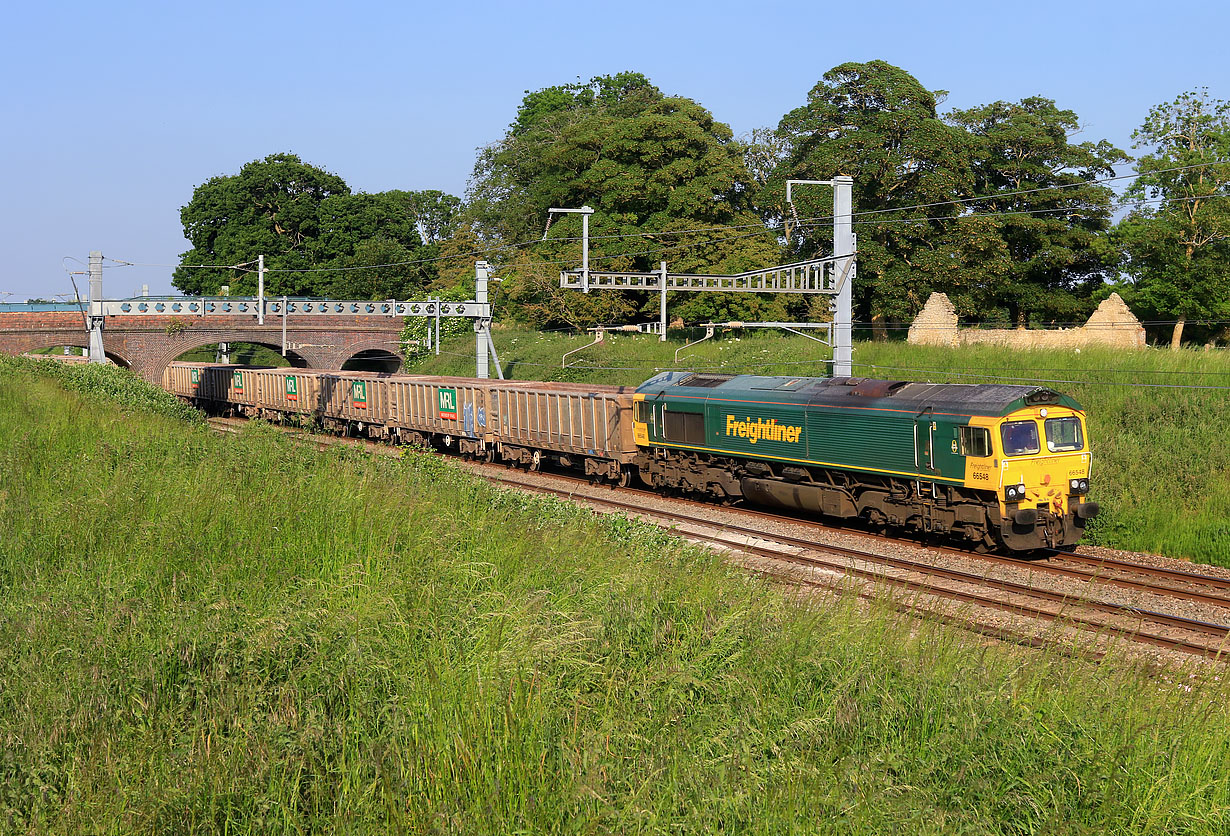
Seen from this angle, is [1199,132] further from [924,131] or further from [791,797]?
[791,797]

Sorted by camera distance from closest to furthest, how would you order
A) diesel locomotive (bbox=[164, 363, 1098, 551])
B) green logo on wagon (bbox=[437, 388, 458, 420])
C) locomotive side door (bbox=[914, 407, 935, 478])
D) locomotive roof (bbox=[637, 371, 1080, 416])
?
diesel locomotive (bbox=[164, 363, 1098, 551]), locomotive roof (bbox=[637, 371, 1080, 416]), locomotive side door (bbox=[914, 407, 935, 478]), green logo on wagon (bbox=[437, 388, 458, 420])

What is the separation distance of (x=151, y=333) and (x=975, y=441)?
51521 mm

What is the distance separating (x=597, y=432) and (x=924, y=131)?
26.8 metres

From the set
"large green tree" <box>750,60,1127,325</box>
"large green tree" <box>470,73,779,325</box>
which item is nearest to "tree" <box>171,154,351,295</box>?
"large green tree" <box>470,73,779,325</box>

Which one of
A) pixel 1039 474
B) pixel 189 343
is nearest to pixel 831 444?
pixel 1039 474

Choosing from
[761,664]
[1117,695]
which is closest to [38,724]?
[761,664]

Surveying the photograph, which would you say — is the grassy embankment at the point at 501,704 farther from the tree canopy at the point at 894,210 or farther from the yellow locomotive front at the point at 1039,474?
the tree canopy at the point at 894,210

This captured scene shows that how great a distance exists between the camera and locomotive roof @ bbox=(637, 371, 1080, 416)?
56.0ft

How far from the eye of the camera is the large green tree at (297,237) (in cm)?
8594

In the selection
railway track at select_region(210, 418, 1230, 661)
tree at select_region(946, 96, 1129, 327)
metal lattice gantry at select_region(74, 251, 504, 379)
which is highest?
tree at select_region(946, 96, 1129, 327)

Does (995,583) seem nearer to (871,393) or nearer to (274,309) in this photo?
(871,393)

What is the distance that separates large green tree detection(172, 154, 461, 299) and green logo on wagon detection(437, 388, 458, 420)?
179 feet

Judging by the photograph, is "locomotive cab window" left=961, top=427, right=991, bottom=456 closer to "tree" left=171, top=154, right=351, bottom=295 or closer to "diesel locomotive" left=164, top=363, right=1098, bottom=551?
"diesel locomotive" left=164, top=363, right=1098, bottom=551

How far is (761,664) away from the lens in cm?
765
